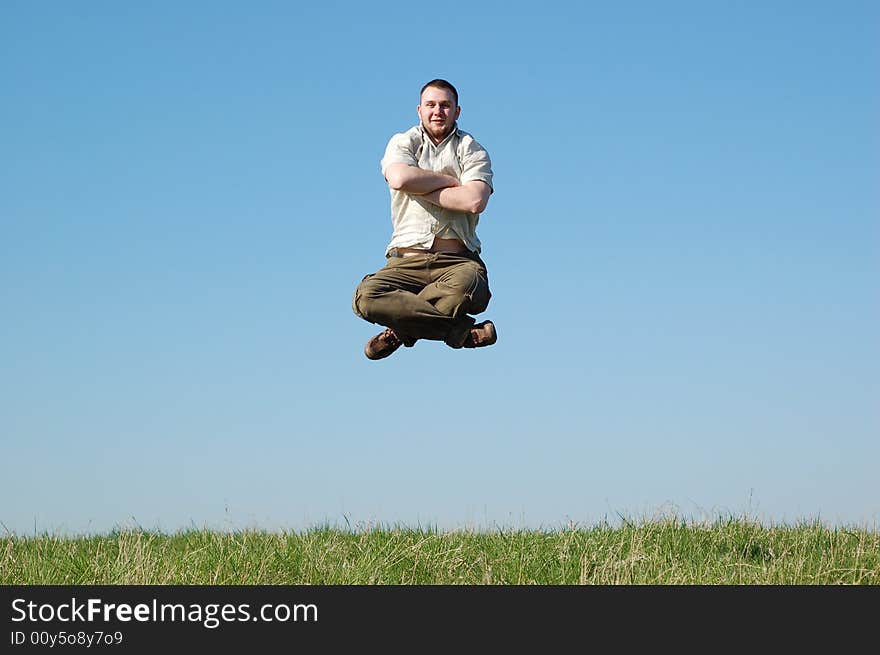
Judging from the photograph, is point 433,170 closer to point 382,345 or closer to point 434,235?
point 434,235

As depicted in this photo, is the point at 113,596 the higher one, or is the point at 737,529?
the point at 737,529

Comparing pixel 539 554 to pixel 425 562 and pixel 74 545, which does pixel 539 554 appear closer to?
pixel 425 562

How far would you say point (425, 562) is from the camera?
42.9 feet

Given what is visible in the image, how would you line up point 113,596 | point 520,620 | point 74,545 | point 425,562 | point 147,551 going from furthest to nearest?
point 74,545 → point 147,551 → point 425,562 → point 113,596 → point 520,620

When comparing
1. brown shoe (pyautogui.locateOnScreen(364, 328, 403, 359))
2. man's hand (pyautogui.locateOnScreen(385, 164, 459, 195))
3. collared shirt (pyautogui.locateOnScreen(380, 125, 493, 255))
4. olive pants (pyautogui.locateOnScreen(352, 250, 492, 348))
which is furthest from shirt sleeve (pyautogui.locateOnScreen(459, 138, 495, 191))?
brown shoe (pyautogui.locateOnScreen(364, 328, 403, 359))

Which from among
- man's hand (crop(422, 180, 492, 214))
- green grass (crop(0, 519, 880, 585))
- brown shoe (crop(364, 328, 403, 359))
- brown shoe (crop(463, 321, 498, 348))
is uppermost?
man's hand (crop(422, 180, 492, 214))

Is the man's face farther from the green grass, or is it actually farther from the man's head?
the green grass

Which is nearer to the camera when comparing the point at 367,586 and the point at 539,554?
the point at 367,586

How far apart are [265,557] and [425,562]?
1939 millimetres

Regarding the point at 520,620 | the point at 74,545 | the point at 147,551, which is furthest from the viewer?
the point at 74,545

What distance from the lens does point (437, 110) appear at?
10.3 metres

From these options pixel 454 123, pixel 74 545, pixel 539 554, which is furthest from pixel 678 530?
pixel 74 545

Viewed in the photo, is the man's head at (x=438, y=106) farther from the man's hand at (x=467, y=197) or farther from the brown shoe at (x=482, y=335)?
the brown shoe at (x=482, y=335)

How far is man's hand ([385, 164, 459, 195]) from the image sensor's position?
1016 centimetres
